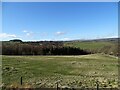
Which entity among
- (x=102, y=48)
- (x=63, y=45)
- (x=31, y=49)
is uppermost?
(x=63, y=45)

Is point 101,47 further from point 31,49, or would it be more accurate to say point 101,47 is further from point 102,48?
point 31,49

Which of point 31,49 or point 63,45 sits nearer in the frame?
point 31,49

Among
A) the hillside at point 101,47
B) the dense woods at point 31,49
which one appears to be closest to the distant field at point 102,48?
the hillside at point 101,47

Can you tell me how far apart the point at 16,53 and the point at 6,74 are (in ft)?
72.7

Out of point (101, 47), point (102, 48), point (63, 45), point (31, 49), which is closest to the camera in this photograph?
point (31, 49)

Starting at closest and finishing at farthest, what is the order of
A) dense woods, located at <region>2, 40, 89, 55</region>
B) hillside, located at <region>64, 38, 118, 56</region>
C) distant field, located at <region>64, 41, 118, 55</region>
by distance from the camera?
1. dense woods, located at <region>2, 40, 89, 55</region>
2. distant field, located at <region>64, 41, 118, 55</region>
3. hillside, located at <region>64, 38, 118, 56</region>

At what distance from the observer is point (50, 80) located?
18391 millimetres

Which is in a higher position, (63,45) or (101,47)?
(63,45)

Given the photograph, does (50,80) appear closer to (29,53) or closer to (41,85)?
(41,85)

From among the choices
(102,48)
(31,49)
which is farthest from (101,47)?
(31,49)

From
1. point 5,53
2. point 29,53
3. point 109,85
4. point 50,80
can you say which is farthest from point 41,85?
point 29,53

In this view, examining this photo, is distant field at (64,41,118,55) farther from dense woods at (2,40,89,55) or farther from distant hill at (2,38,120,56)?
dense woods at (2,40,89,55)

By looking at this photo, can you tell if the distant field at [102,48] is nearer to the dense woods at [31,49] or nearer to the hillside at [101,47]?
the hillside at [101,47]

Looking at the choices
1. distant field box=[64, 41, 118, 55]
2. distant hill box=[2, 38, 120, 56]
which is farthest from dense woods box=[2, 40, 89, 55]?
distant field box=[64, 41, 118, 55]
